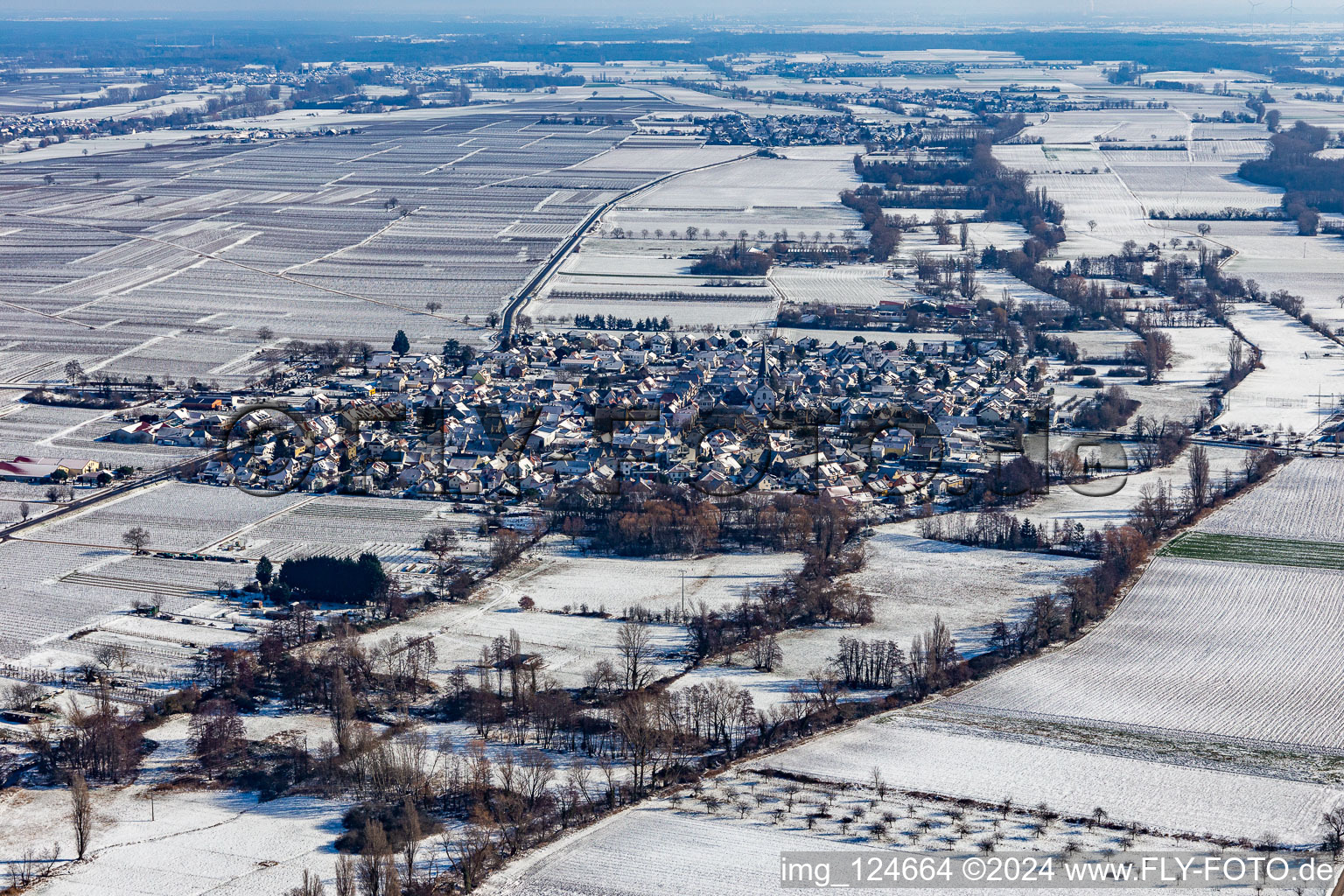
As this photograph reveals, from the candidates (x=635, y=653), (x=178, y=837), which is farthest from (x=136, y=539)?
(x=178, y=837)

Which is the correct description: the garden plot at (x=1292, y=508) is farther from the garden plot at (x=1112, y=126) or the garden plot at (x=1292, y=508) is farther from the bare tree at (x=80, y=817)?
the garden plot at (x=1112, y=126)

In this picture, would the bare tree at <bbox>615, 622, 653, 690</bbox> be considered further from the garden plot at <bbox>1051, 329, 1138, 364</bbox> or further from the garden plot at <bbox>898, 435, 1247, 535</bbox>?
the garden plot at <bbox>1051, 329, 1138, 364</bbox>

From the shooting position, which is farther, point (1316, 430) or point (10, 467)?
point (1316, 430)

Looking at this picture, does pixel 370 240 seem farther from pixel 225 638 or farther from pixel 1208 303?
pixel 225 638

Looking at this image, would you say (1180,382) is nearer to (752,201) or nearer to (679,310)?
(679,310)

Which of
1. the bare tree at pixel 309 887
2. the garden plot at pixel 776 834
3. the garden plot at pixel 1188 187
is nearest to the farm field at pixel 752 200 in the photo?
the garden plot at pixel 1188 187

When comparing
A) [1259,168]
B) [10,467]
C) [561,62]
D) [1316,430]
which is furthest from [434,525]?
[561,62]
